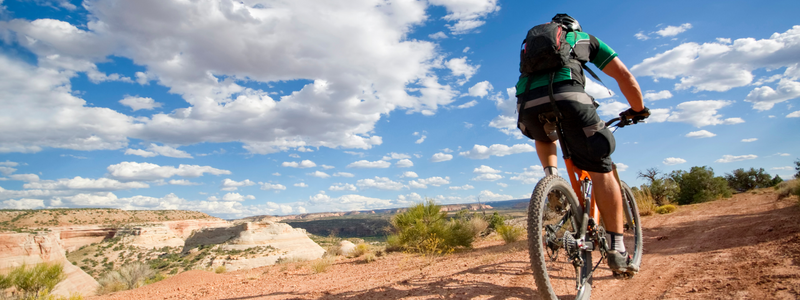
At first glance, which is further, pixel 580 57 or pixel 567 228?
pixel 567 228

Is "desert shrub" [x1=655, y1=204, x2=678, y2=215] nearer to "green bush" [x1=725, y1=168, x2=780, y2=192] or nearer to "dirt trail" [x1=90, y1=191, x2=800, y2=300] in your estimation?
"dirt trail" [x1=90, y1=191, x2=800, y2=300]

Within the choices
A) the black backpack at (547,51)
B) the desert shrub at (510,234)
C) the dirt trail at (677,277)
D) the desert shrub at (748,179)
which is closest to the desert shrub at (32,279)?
the dirt trail at (677,277)

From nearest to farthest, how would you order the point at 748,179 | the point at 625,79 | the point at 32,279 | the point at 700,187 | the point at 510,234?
1. the point at 625,79
2. the point at 510,234
3. the point at 32,279
4. the point at 700,187
5. the point at 748,179

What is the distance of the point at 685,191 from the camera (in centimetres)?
1741

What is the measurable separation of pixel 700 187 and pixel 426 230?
15542mm

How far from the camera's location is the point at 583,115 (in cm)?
222

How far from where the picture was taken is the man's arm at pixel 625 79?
2.46 metres

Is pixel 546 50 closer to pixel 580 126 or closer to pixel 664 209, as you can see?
pixel 580 126

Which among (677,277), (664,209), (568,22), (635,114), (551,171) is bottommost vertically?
(677,277)

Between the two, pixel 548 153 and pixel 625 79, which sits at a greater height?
pixel 625 79

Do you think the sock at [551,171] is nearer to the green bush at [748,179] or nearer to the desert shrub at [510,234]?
the desert shrub at [510,234]

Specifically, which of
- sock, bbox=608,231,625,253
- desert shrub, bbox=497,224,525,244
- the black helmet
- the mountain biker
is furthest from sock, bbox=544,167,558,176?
desert shrub, bbox=497,224,525,244

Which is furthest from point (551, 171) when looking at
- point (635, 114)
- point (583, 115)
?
point (635, 114)

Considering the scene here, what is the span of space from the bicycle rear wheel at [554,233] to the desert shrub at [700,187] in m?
18.7
